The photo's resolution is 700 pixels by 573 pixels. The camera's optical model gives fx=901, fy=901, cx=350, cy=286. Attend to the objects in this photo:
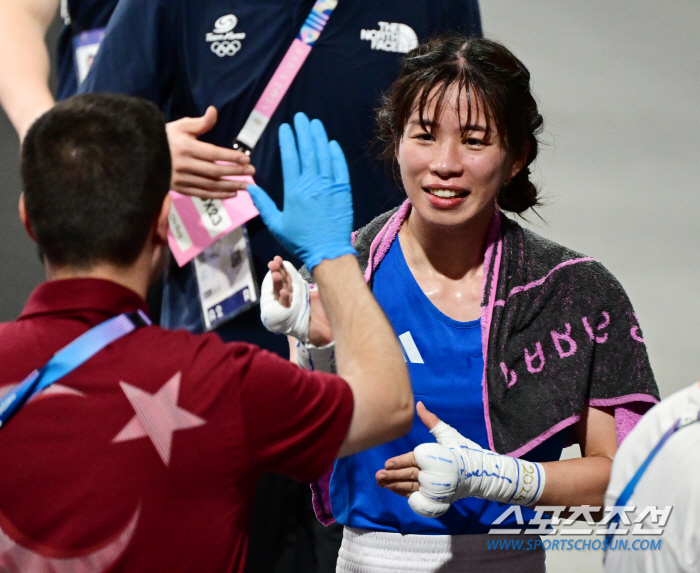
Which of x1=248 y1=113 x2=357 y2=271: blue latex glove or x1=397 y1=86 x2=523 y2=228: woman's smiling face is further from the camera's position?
x1=397 y1=86 x2=523 y2=228: woman's smiling face

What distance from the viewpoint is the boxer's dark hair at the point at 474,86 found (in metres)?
1.40

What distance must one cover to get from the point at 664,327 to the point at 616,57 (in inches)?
31.3

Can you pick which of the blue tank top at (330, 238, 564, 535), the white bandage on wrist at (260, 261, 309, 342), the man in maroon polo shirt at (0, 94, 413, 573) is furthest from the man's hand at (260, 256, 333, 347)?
the man in maroon polo shirt at (0, 94, 413, 573)

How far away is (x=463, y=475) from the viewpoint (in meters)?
1.21

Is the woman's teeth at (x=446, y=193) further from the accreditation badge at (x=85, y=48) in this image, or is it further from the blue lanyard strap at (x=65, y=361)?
the accreditation badge at (x=85, y=48)

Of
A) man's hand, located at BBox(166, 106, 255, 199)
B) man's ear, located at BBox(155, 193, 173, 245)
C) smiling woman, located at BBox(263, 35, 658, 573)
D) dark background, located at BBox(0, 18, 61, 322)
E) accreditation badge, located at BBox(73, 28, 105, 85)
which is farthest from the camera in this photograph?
dark background, located at BBox(0, 18, 61, 322)

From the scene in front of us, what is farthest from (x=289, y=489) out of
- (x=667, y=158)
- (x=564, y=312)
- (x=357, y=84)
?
(x=667, y=158)

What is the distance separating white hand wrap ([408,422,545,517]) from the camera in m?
1.20

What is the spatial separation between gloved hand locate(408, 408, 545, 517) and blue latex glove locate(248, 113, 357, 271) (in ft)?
1.08

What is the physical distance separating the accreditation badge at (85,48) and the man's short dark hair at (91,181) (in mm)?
1125

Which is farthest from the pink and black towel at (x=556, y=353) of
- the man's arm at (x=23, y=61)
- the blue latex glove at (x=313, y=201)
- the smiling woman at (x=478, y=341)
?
the man's arm at (x=23, y=61)

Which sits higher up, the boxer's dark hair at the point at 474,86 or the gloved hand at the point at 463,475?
the boxer's dark hair at the point at 474,86

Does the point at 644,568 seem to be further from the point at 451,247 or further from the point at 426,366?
the point at 451,247

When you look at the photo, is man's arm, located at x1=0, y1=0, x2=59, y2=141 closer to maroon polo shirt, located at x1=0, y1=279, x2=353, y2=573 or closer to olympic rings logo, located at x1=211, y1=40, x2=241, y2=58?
olympic rings logo, located at x1=211, y1=40, x2=241, y2=58
